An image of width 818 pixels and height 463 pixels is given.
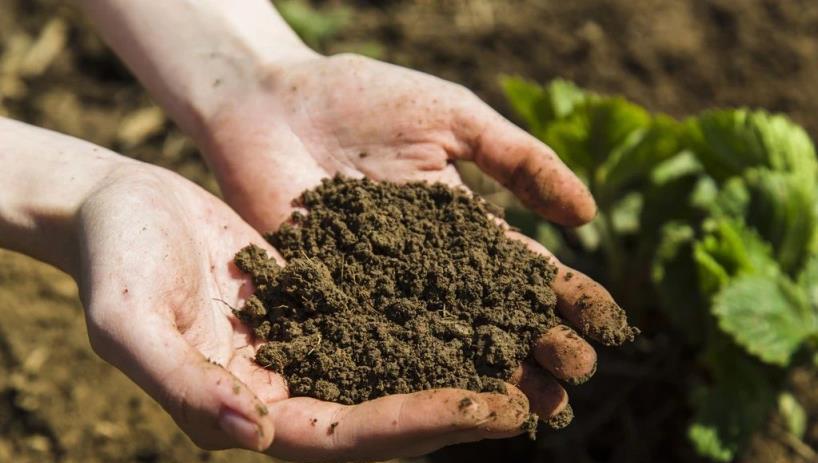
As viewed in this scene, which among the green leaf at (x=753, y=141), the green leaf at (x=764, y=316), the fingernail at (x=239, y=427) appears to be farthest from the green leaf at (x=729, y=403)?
the fingernail at (x=239, y=427)

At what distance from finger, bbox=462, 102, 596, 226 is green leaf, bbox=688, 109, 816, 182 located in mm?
928

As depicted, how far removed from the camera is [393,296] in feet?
7.50

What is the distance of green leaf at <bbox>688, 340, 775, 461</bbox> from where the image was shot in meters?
2.91

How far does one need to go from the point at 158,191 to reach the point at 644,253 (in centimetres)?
213

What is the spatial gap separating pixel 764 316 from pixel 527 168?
3.40 ft

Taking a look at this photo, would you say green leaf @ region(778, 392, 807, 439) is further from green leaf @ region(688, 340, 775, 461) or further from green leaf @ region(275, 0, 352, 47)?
green leaf @ region(275, 0, 352, 47)

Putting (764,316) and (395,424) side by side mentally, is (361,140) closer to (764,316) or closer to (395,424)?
(395,424)

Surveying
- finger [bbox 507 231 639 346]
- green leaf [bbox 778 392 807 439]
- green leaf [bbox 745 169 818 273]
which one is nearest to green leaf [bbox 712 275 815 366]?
green leaf [bbox 745 169 818 273]

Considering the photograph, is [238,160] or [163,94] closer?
[238,160]

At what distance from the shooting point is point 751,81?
4215mm

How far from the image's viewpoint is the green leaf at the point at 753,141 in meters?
3.11

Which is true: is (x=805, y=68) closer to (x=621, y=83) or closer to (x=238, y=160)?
(x=621, y=83)

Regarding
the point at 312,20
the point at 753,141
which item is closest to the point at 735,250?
the point at 753,141

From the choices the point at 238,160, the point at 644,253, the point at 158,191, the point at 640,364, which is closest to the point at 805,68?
Answer: the point at 644,253
